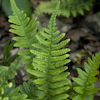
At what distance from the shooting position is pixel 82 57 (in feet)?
5.56

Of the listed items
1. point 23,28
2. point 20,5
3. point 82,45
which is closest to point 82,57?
point 82,45

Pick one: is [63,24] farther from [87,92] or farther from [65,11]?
[87,92]

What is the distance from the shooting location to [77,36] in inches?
72.4

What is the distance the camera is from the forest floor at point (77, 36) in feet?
5.29

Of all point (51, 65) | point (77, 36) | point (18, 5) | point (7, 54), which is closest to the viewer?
point (51, 65)

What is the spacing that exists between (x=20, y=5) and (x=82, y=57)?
1.44 metres

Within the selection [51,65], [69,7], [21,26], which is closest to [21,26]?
[21,26]

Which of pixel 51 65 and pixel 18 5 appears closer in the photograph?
pixel 51 65

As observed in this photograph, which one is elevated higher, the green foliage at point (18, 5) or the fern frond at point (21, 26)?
the green foliage at point (18, 5)

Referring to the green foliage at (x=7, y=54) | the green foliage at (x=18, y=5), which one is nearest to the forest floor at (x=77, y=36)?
the green foliage at (x=18, y=5)

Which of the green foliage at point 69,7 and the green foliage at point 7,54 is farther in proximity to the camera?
the green foliage at point 69,7

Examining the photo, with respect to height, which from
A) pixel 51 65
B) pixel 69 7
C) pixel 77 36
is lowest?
pixel 51 65

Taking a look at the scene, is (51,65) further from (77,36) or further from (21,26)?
(77,36)

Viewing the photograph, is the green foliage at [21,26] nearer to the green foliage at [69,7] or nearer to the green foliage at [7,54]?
the green foliage at [7,54]
